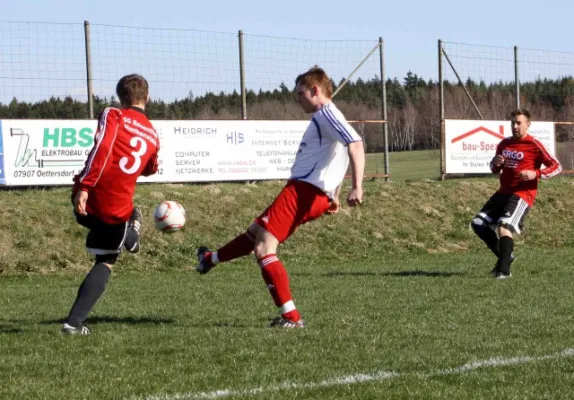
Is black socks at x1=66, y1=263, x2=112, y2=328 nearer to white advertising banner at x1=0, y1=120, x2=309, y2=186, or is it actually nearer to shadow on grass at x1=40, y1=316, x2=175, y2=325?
shadow on grass at x1=40, y1=316, x2=175, y2=325

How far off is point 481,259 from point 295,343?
8.90m

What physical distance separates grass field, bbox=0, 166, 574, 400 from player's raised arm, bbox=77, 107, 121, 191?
1143 mm

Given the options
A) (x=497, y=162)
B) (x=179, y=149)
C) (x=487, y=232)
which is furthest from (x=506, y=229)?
(x=179, y=149)

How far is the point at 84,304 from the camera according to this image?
716 cm

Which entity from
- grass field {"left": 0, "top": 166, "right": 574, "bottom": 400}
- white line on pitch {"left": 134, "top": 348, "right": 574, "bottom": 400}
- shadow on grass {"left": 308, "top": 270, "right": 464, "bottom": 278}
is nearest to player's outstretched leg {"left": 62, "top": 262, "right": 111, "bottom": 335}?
grass field {"left": 0, "top": 166, "right": 574, "bottom": 400}

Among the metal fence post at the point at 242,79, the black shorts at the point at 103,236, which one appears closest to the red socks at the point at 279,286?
the black shorts at the point at 103,236

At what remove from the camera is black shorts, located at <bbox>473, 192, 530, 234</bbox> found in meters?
12.2

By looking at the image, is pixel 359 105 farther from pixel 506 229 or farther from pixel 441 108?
pixel 506 229

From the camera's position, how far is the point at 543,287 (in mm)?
10477

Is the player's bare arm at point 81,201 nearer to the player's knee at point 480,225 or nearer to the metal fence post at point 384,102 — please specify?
the player's knee at point 480,225

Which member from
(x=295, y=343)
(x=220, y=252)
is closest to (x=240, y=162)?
(x=220, y=252)

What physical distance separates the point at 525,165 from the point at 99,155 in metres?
6.91

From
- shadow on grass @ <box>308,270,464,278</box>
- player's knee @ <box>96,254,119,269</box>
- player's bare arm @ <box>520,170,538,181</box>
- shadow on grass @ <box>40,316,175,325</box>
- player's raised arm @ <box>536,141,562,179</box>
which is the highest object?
player's raised arm @ <box>536,141,562,179</box>

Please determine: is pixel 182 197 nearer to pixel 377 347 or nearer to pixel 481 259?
pixel 481 259
